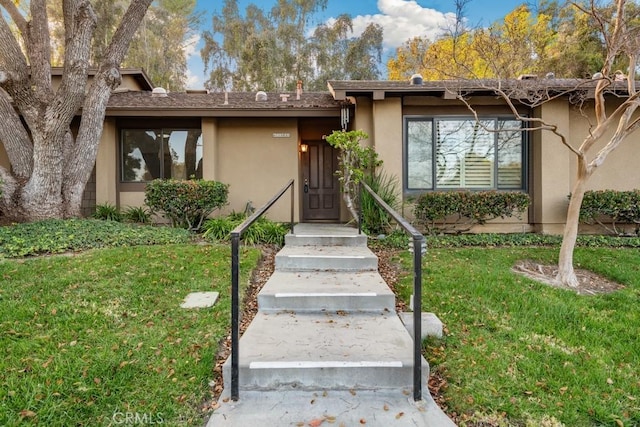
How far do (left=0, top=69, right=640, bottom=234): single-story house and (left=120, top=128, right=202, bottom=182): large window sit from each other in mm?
25

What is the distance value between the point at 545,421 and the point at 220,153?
26.7 feet

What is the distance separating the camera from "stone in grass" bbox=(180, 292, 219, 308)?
12.5 feet

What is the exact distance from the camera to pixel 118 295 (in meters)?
3.91

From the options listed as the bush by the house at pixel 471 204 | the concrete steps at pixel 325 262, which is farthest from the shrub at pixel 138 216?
the bush by the house at pixel 471 204

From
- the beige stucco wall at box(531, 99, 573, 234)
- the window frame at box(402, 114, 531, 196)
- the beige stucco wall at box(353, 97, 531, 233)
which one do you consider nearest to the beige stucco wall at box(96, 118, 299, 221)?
the beige stucco wall at box(353, 97, 531, 233)

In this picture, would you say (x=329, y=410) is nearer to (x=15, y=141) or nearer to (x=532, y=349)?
(x=532, y=349)

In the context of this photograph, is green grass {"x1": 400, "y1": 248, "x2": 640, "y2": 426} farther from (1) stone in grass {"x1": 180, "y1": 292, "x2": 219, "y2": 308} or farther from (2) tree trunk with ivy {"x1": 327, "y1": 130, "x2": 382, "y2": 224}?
(2) tree trunk with ivy {"x1": 327, "y1": 130, "x2": 382, "y2": 224}

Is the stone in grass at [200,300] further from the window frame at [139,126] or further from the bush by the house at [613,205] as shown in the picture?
the bush by the house at [613,205]

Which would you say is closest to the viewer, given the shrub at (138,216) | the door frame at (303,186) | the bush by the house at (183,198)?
the bush by the house at (183,198)

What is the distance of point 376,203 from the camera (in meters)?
6.87

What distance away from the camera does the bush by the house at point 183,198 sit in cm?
729

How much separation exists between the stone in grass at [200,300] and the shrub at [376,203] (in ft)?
11.3

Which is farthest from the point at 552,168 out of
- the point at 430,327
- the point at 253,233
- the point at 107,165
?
the point at 107,165

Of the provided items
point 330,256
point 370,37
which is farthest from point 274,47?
point 330,256
